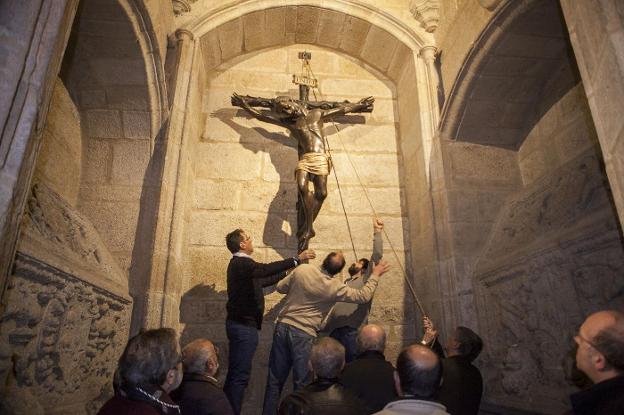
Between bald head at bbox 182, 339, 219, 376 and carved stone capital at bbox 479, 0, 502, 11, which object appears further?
carved stone capital at bbox 479, 0, 502, 11

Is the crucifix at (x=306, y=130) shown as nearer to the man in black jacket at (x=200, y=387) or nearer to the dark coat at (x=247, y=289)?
the dark coat at (x=247, y=289)

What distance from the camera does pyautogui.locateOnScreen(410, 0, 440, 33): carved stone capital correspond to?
199 inches

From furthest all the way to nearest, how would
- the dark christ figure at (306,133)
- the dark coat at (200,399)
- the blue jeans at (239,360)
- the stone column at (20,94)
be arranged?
the dark christ figure at (306,133) < the blue jeans at (239,360) < the dark coat at (200,399) < the stone column at (20,94)

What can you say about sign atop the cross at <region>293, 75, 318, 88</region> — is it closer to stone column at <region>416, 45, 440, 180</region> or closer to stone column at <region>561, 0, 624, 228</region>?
stone column at <region>416, 45, 440, 180</region>

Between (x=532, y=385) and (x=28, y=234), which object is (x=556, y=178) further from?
(x=28, y=234)

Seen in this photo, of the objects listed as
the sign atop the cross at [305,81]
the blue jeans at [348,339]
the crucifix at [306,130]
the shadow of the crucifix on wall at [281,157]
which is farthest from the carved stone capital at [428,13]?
the blue jeans at [348,339]

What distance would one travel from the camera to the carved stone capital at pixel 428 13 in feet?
16.6

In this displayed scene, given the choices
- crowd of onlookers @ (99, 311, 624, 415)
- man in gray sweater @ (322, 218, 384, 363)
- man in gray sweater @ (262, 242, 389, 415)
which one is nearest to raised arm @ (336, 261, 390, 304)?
man in gray sweater @ (262, 242, 389, 415)

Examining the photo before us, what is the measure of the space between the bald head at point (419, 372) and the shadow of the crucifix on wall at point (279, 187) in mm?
2973

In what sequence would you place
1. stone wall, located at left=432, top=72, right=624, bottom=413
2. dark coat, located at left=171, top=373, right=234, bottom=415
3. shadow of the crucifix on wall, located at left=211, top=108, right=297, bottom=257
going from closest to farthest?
dark coat, located at left=171, top=373, right=234, bottom=415, stone wall, located at left=432, top=72, right=624, bottom=413, shadow of the crucifix on wall, located at left=211, top=108, right=297, bottom=257

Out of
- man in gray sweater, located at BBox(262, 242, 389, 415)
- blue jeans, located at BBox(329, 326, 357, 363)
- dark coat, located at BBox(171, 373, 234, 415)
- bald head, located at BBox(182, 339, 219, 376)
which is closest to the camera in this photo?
dark coat, located at BBox(171, 373, 234, 415)

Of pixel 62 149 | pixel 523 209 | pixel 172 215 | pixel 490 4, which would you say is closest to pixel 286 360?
pixel 172 215

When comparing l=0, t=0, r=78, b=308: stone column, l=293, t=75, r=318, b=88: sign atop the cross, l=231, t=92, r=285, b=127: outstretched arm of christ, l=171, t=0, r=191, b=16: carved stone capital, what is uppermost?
l=171, t=0, r=191, b=16: carved stone capital

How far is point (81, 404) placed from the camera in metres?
2.75
